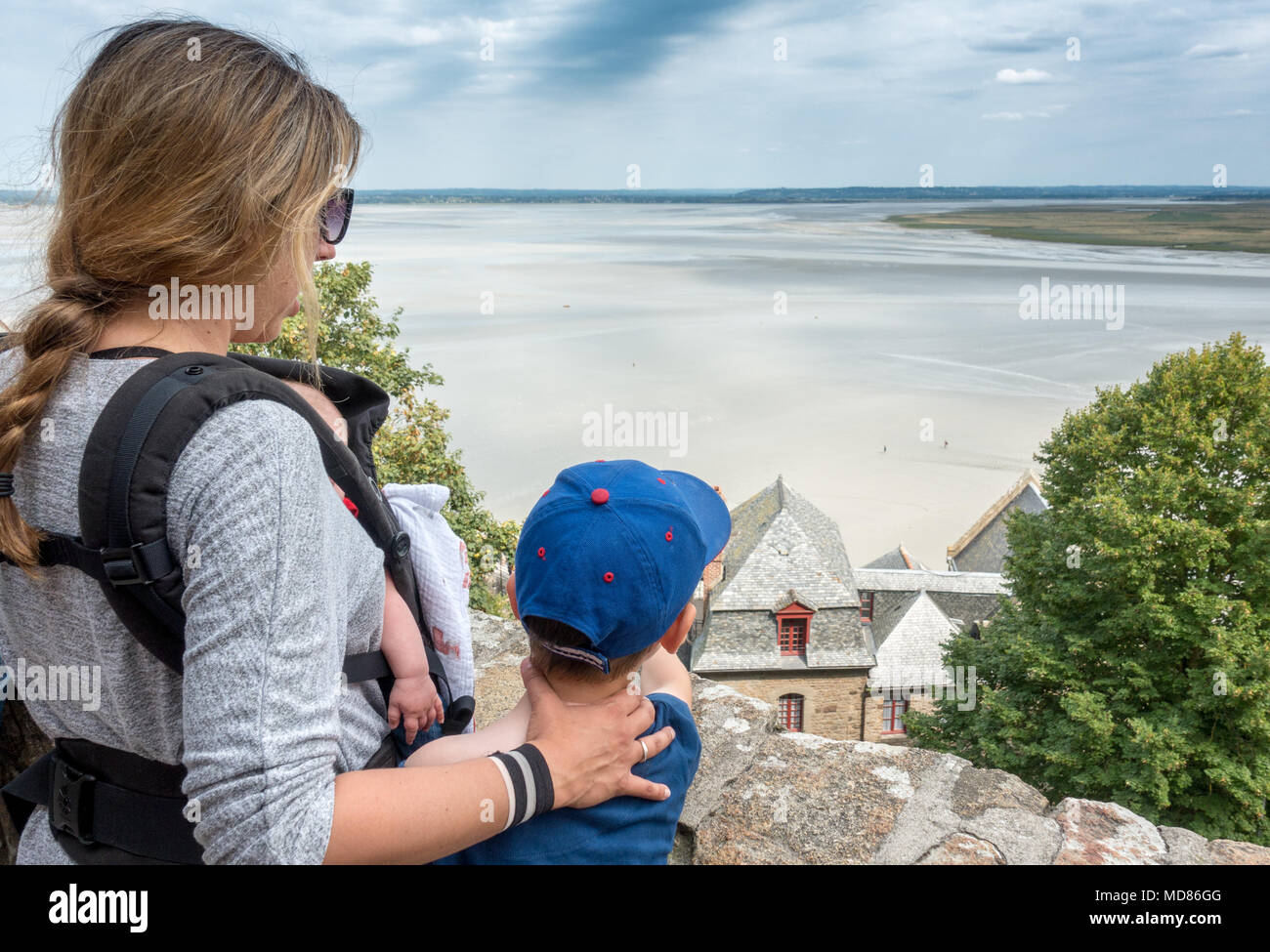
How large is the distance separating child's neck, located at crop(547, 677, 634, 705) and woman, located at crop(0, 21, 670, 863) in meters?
0.17

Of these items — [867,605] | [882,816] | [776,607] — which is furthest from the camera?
[867,605]

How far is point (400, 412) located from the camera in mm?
17969

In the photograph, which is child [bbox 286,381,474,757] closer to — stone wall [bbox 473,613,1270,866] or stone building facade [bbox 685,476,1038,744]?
stone wall [bbox 473,613,1270,866]

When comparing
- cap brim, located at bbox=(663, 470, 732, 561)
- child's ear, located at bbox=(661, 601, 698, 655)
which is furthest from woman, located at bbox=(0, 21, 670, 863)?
cap brim, located at bbox=(663, 470, 732, 561)

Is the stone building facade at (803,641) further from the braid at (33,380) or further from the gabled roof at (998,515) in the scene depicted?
the braid at (33,380)

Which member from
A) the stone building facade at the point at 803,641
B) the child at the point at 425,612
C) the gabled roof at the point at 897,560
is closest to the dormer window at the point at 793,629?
the stone building facade at the point at 803,641

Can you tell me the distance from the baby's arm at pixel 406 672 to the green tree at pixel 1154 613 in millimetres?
14484

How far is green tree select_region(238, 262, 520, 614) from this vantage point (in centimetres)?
1627

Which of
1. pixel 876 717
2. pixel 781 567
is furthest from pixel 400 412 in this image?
pixel 876 717

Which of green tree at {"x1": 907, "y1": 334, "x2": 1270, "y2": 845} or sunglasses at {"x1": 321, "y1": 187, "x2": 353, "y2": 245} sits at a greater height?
sunglasses at {"x1": 321, "y1": 187, "x2": 353, "y2": 245}

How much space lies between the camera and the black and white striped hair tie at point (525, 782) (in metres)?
1.64

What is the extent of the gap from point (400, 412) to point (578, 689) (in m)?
16.8

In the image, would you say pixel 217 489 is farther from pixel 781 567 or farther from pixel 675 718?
pixel 781 567
